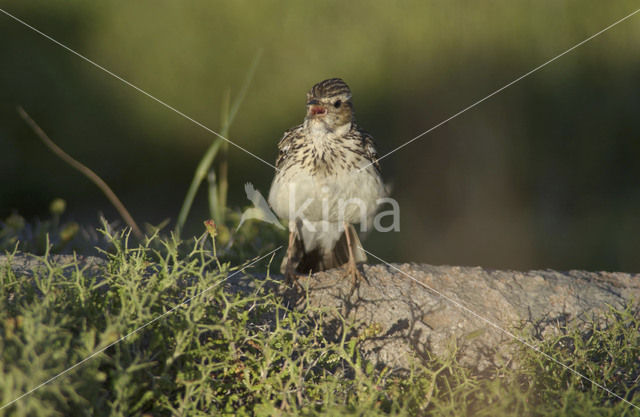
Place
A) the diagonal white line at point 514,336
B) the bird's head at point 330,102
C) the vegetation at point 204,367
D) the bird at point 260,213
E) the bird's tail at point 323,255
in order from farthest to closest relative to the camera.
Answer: the bird at point 260,213
the bird's tail at point 323,255
the bird's head at point 330,102
the diagonal white line at point 514,336
the vegetation at point 204,367

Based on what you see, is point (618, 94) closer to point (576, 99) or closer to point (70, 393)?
point (576, 99)

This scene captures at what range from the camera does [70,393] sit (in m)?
1.46

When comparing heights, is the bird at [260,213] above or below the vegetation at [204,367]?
above

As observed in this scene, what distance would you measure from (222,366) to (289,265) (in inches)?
45.3

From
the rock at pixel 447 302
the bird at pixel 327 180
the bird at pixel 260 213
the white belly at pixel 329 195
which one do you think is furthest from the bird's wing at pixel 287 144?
the rock at pixel 447 302

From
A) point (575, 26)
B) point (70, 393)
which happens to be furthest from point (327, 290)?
point (575, 26)

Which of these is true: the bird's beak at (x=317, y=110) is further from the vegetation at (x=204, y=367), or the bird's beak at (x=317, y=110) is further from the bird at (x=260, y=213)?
the vegetation at (x=204, y=367)

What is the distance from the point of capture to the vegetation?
4.90ft

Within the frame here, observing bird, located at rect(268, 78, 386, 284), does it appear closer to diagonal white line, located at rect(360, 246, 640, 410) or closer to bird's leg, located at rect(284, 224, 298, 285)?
bird's leg, located at rect(284, 224, 298, 285)

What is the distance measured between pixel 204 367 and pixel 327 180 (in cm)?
138

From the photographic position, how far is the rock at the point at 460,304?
226cm

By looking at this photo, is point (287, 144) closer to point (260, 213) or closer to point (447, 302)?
point (260, 213)

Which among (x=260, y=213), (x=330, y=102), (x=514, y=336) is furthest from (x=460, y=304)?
(x=260, y=213)

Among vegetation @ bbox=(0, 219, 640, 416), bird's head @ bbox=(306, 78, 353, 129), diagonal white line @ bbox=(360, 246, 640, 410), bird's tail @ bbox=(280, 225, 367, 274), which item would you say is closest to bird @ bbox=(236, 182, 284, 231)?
bird's tail @ bbox=(280, 225, 367, 274)
